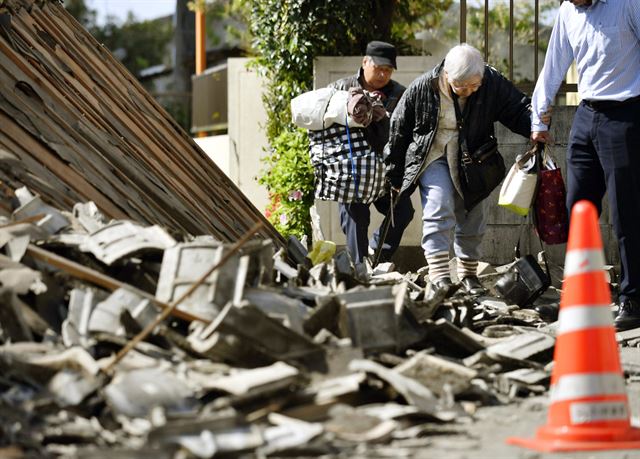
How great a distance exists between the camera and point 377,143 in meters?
9.77

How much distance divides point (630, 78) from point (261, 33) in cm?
525

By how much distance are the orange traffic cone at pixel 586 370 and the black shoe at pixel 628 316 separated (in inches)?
112

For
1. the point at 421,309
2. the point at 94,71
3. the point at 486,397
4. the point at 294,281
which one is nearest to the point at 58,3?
the point at 94,71

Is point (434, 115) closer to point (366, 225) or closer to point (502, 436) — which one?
point (366, 225)

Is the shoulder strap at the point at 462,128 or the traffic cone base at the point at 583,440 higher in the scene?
the shoulder strap at the point at 462,128

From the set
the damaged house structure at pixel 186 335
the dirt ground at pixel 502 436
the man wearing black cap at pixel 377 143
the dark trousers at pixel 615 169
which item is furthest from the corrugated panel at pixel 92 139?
the dirt ground at pixel 502 436

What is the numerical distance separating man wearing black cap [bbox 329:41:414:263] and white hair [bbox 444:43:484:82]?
1.17 meters

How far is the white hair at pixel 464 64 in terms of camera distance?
8469 mm

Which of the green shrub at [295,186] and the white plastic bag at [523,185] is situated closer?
the white plastic bag at [523,185]

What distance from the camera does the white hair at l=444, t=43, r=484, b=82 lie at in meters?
8.47

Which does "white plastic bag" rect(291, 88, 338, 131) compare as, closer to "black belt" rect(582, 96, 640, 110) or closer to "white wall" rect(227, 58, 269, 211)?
"black belt" rect(582, 96, 640, 110)

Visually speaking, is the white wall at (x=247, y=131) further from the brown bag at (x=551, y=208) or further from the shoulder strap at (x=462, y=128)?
the brown bag at (x=551, y=208)

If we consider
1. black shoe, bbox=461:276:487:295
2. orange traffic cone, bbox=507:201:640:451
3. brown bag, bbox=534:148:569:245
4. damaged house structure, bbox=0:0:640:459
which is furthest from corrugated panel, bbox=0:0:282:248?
orange traffic cone, bbox=507:201:640:451

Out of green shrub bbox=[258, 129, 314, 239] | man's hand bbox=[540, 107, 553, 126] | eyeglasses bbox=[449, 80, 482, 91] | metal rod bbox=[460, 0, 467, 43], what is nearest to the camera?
man's hand bbox=[540, 107, 553, 126]
